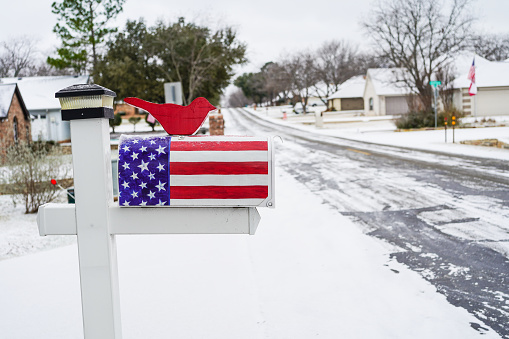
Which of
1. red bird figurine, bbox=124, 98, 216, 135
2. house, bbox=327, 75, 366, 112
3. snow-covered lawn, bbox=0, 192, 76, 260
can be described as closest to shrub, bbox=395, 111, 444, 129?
snow-covered lawn, bbox=0, 192, 76, 260

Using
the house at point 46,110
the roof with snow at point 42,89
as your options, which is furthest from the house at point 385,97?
the house at point 46,110

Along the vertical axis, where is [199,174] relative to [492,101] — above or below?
below

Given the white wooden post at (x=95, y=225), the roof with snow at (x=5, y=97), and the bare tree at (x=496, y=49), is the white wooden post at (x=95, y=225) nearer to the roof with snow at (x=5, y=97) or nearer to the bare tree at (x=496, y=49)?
the roof with snow at (x=5, y=97)

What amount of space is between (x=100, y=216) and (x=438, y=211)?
289 inches

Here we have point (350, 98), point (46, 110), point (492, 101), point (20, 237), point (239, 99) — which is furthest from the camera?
point (239, 99)

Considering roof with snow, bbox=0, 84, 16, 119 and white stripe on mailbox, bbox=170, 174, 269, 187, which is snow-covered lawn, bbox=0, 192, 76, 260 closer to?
white stripe on mailbox, bbox=170, 174, 269, 187

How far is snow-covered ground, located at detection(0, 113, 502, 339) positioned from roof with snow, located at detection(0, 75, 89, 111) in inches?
1092

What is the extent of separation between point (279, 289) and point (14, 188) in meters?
7.88

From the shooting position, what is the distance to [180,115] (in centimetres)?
229

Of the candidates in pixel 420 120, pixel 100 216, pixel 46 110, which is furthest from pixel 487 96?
pixel 100 216

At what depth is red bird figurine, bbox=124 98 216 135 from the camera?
7.47ft

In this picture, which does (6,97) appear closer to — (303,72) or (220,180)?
(220,180)

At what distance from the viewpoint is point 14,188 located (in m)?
10.7

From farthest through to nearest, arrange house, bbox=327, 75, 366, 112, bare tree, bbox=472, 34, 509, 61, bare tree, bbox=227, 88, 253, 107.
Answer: bare tree, bbox=227, 88, 253, 107 < bare tree, bbox=472, 34, 509, 61 < house, bbox=327, 75, 366, 112
